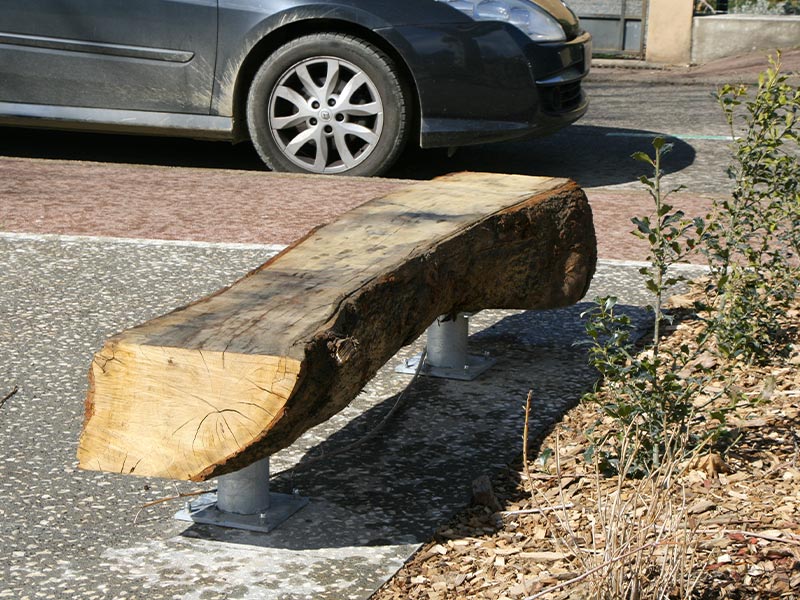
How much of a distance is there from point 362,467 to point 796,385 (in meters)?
1.41

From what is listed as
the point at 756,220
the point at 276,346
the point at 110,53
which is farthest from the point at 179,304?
the point at 110,53

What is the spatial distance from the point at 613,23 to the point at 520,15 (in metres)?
8.67

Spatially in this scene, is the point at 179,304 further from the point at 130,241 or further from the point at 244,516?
the point at 244,516

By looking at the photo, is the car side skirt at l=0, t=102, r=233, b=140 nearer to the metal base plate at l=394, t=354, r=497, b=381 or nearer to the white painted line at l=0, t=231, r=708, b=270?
the white painted line at l=0, t=231, r=708, b=270

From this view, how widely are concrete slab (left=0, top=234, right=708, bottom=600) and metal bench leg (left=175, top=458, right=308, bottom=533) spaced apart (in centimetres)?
3

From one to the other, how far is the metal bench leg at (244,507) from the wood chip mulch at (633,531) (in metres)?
0.39

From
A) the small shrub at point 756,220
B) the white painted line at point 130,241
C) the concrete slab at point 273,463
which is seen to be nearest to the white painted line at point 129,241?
the white painted line at point 130,241

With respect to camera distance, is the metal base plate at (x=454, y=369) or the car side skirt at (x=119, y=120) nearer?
the metal base plate at (x=454, y=369)

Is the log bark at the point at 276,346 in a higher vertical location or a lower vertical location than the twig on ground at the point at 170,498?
higher

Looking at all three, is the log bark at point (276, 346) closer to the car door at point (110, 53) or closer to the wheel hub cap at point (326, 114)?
the wheel hub cap at point (326, 114)

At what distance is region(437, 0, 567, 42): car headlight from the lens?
7.31 metres

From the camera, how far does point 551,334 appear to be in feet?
15.9

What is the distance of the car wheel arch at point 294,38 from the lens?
24.2 ft

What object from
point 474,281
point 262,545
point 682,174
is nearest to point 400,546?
point 262,545
